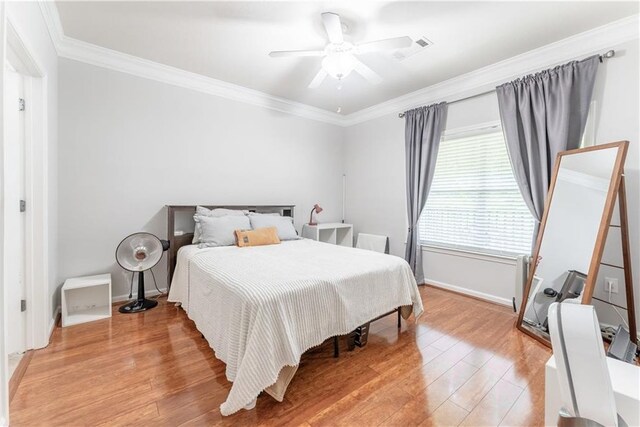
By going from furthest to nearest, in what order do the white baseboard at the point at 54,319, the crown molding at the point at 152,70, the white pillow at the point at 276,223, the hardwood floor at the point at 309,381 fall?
the white pillow at the point at 276,223 < the crown molding at the point at 152,70 < the white baseboard at the point at 54,319 < the hardwood floor at the point at 309,381

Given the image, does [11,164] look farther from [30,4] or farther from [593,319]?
[593,319]

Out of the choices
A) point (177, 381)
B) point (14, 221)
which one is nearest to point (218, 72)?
point (14, 221)

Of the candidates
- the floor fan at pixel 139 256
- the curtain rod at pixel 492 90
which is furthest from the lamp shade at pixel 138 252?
the curtain rod at pixel 492 90

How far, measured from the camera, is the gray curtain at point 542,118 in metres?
2.47

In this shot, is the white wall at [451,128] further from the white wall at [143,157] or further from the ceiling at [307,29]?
the white wall at [143,157]

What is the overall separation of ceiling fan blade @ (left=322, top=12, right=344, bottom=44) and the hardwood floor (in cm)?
236

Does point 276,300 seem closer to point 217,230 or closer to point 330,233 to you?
point 217,230

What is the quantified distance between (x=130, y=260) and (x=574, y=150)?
419 cm

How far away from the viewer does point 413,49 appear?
8.87 feet

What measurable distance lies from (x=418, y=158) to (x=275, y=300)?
115 inches


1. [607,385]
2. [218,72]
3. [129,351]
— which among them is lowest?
[129,351]

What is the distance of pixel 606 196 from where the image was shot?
212cm

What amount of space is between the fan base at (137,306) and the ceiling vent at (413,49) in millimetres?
3554

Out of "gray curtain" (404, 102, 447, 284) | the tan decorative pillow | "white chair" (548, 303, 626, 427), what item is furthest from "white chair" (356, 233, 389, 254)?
"white chair" (548, 303, 626, 427)
